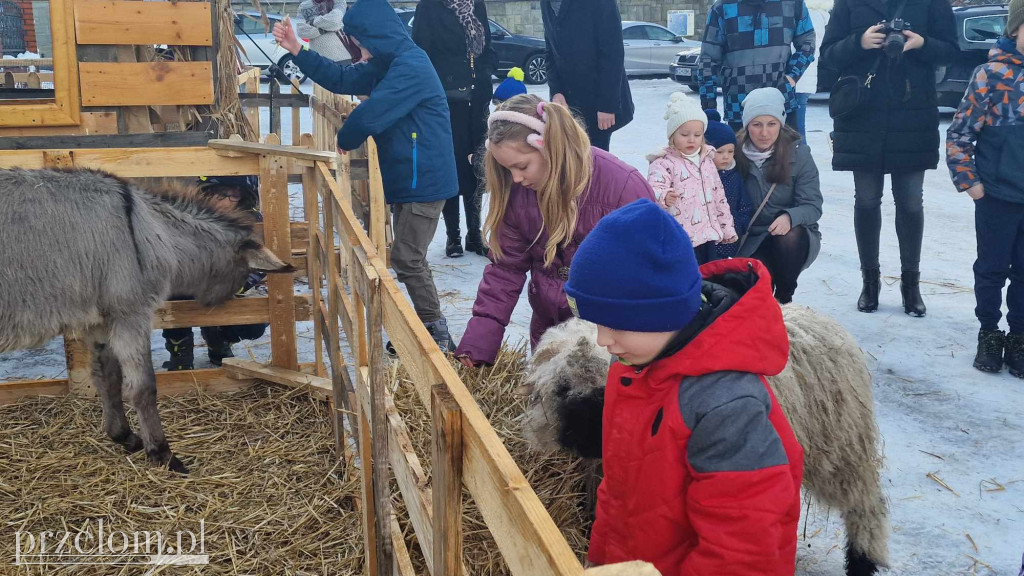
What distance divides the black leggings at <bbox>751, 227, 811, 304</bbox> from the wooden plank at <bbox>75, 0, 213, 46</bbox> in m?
3.36

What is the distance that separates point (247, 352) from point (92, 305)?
1.72 metres

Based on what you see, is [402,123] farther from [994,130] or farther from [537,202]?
[994,130]

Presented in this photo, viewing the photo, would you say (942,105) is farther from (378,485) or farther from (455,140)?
(378,485)

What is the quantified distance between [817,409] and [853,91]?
320cm

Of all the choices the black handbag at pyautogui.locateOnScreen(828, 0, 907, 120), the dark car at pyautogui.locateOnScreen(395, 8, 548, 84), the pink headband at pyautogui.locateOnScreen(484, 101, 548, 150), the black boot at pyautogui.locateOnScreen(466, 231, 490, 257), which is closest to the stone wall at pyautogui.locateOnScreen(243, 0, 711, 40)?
the dark car at pyautogui.locateOnScreen(395, 8, 548, 84)

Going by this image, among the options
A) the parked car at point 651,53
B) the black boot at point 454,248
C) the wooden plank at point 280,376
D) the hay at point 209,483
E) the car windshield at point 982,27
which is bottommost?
the hay at point 209,483

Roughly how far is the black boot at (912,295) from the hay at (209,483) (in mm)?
3651

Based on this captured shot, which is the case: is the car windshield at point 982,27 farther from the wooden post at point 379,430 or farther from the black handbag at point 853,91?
the wooden post at point 379,430

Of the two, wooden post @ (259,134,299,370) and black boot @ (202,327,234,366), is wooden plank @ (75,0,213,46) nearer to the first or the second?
wooden post @ (259,134,299,370)

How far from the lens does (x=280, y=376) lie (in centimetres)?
452

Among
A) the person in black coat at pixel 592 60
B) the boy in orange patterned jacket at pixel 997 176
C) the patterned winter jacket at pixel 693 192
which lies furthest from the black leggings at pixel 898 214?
the person in black coat at pixel 592 60

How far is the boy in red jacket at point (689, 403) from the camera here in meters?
1.66

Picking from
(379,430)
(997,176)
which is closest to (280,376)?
(379,430)

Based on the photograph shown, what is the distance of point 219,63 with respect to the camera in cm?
569
